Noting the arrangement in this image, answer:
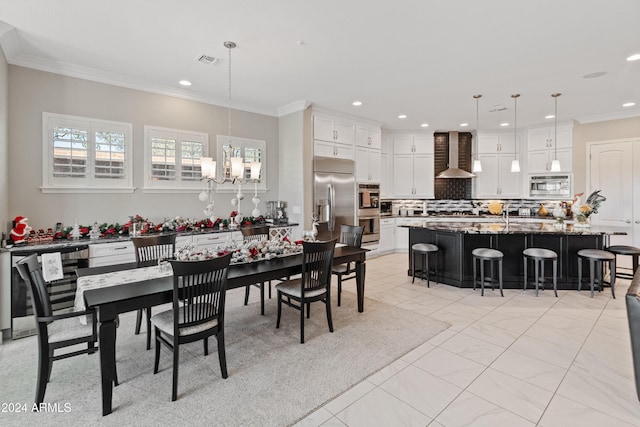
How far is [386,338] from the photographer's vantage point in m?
3.17

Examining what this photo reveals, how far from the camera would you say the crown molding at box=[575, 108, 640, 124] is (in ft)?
20.1

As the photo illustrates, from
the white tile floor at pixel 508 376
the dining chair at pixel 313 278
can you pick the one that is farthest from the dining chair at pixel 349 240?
the white tile floor at pixel 508 376

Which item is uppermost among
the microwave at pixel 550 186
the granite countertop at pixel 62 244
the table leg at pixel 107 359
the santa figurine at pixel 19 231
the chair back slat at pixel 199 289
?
the microwave at pixel 550 186

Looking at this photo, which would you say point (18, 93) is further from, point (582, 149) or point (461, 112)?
point (582, 149)

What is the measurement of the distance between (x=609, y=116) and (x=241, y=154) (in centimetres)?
745

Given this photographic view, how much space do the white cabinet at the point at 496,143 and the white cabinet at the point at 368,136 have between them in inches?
106

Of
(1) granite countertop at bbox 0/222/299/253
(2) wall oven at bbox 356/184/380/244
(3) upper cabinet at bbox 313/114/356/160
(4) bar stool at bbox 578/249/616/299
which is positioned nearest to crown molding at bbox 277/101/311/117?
(3) upper cabinet at bbox 313/114/356/160

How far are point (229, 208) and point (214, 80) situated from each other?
2.17 metres

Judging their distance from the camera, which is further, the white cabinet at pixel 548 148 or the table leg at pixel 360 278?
Answer: the white cabinet at pixel 548 148

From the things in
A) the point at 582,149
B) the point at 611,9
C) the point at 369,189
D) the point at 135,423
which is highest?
the point at 611,9

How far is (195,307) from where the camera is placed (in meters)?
2.36

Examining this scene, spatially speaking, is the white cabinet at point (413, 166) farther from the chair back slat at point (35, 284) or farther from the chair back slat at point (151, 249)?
the chair back slat at point (35, 284)

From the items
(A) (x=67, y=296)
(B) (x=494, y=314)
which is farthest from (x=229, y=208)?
(B) (x=494, y=314)

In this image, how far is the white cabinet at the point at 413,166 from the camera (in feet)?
26.4
